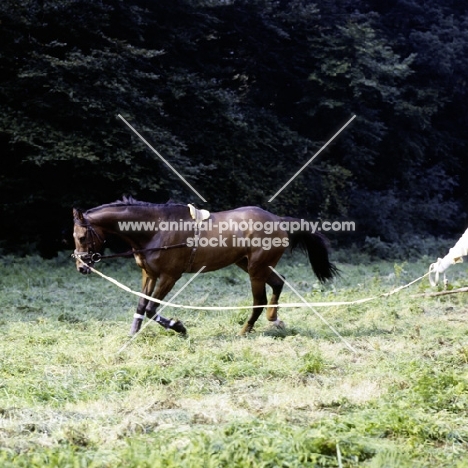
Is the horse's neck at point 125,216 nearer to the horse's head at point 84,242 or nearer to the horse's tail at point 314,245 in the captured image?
the horse's head at point 84,242

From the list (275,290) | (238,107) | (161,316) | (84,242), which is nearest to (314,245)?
(275,290)

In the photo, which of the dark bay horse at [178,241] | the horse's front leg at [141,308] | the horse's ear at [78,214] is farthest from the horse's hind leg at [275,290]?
the horse's ear at [78,214]

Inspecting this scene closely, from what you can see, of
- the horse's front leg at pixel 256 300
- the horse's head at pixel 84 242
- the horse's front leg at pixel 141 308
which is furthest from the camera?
the horse's front leg at pixel 256 300

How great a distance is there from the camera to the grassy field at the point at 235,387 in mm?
4195

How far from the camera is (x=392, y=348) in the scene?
7.65 meters

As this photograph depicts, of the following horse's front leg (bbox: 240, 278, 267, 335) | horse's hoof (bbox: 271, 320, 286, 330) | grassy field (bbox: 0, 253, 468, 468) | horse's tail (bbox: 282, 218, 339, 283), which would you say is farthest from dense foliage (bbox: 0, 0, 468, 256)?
horse's hoof (bbox: 271, 320, 286, 330)

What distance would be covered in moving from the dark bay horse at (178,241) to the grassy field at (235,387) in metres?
0.56

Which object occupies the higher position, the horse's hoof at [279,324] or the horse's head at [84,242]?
the horse's head at [84,242]

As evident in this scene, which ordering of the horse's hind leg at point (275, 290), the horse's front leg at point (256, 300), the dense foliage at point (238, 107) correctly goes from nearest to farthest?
the horse's front leg at point (256, 300) < the horse's hind leg at point (275, 290) < the dense foliage at point (238, 107)

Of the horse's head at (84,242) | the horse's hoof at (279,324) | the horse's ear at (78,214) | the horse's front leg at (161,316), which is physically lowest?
the horse's hoof at (279,324)

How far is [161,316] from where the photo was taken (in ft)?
27.5

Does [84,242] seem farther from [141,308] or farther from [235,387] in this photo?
[235,387]

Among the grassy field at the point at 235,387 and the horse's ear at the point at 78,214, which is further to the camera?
the horse's ear at the point at 78,214

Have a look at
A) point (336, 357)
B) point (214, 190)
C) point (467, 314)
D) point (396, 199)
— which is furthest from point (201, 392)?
point (396, 199)
